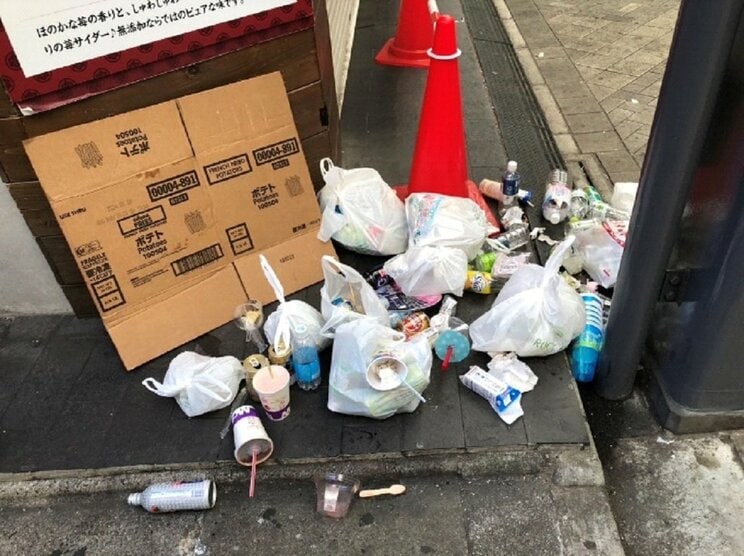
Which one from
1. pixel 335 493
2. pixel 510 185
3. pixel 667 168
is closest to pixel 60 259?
pixel 335 493

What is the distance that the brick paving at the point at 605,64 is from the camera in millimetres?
4027

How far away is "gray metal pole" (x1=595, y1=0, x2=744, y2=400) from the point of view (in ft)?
5.05

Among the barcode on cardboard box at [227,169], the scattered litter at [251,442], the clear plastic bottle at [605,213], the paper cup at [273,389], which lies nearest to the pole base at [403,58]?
the clear plastic bottle at [605,213]

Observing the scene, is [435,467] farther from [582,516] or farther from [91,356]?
[91,356]

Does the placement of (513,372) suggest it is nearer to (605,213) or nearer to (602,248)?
(602,248)

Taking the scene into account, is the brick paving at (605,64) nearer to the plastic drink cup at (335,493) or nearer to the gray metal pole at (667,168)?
the gray metal pole at (667,168)

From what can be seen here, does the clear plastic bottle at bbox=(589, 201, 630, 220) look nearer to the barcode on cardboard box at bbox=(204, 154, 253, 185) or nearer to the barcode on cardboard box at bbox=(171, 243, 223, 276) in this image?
the barcode on cardboard box at bbox=(204, 154, 253, 185)

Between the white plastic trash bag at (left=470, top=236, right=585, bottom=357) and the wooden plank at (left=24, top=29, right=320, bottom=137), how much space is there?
4.48 feet

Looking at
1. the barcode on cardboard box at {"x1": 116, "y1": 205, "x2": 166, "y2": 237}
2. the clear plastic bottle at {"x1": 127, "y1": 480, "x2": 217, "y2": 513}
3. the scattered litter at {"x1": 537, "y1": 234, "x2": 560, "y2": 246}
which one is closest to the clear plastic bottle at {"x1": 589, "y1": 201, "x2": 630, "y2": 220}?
the scattered litter at {"x1": 537, "y1": 234, "x2": 560, "y2": 246}

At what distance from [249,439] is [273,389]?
0.60 ft

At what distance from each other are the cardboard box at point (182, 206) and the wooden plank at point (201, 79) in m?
0.05

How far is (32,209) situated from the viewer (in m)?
2.37

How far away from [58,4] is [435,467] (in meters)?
2.03

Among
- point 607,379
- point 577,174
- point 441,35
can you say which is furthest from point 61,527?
point 577,174
